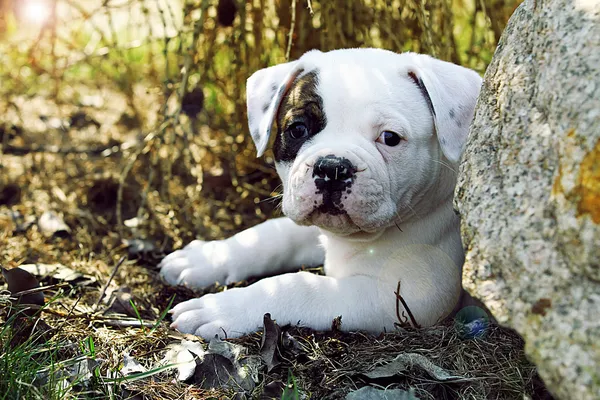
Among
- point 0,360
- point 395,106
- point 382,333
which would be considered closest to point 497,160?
point 395,106

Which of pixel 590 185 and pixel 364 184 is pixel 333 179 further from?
pixel 590 185

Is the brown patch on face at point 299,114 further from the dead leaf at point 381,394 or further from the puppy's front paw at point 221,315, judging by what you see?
the dead leaf at point 381,394

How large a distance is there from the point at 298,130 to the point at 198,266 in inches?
38.3

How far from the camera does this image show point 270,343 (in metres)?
2.74

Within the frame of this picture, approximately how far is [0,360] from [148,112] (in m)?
3.57

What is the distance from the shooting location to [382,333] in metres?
2.88

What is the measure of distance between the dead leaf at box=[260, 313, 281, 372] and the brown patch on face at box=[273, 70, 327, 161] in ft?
2.24

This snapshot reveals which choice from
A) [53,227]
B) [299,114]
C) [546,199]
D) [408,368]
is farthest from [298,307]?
[53,227]

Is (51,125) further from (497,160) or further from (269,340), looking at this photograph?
(497,160)

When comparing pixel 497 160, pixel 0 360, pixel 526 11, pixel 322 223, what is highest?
pixel 526 11

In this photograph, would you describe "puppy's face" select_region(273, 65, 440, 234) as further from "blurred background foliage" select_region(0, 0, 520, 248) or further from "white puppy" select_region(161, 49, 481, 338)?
"blurred background foliage" select_region(0, 0, 520, 248)

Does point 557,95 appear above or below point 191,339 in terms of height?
above

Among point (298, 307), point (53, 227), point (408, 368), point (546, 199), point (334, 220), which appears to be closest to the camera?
point (546, 199)

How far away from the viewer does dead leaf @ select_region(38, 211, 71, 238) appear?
160 inches
